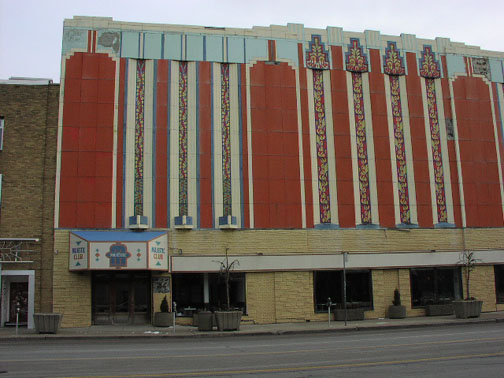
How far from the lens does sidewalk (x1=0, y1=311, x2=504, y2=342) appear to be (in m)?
23.0

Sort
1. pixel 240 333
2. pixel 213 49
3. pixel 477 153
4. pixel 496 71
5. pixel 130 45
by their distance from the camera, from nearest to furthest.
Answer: pixel 240 333
pixel 130 45
pixel 213 49
pixel 477 153
pixel 496 71

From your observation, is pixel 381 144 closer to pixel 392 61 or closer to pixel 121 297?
pixel 392 61

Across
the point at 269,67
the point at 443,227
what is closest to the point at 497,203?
the point at 443,227

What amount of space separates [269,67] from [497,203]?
15.6 meters

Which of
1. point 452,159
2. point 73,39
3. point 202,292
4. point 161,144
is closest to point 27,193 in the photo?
point 161,144

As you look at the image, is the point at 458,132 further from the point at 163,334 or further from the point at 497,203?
the point at 163,334

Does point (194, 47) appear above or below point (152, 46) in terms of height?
above

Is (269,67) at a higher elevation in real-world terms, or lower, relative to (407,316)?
higher

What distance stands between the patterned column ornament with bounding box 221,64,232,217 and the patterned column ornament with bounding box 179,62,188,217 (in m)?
1.93

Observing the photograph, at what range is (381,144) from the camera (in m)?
31.4

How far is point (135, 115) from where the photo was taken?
28547 mm

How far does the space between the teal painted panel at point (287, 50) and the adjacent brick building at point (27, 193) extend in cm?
1179

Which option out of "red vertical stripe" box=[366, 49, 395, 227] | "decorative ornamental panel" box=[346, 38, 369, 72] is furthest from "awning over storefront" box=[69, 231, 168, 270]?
"decorative ornamental panel" box=[346, 38, 369, 72]

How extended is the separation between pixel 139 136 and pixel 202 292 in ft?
27.8
